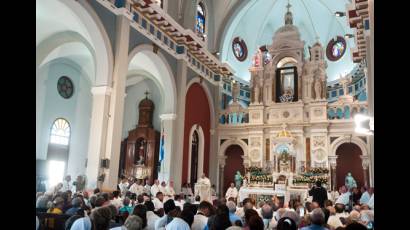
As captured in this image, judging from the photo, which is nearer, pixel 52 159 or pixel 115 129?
pixel 115 129

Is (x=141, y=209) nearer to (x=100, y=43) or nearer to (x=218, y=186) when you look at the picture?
(x=100, y=43)

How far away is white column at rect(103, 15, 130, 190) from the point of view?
37.8 ft

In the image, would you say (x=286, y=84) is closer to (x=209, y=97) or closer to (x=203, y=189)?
(x=209, y=97)

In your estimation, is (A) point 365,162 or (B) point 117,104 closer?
(B) point 117,104

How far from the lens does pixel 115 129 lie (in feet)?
38.7

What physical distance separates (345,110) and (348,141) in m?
1.57

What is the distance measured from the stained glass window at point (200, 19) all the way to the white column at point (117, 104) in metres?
6.91

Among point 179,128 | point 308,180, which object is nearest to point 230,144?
point 179,128

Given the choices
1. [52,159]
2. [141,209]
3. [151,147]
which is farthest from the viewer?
[151,147]

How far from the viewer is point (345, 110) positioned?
18.2m
